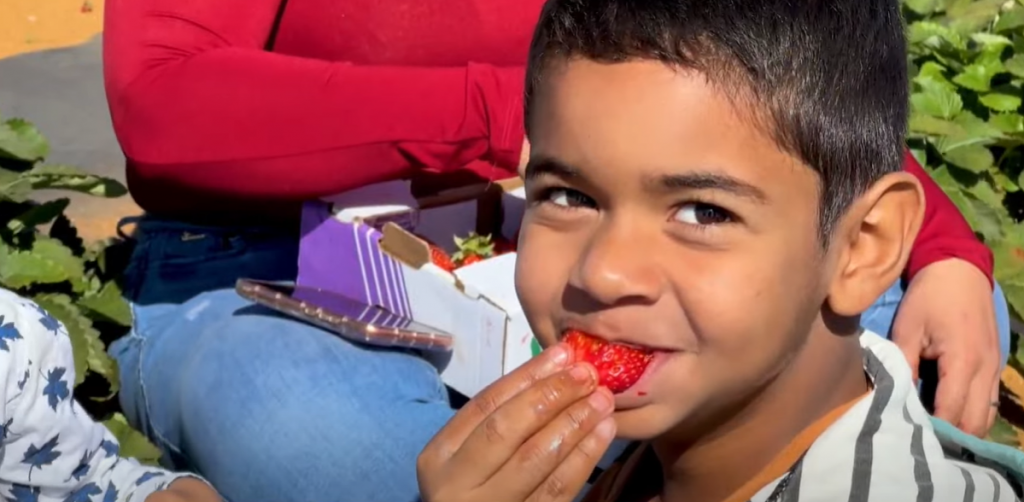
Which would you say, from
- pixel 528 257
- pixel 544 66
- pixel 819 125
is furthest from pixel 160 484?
pixel 819 125

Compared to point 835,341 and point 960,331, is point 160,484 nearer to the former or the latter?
point 835,341

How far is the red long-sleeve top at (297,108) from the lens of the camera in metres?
2.74

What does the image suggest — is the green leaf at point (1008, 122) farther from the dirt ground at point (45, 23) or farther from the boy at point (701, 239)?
the dirt ground at point (45, 23)

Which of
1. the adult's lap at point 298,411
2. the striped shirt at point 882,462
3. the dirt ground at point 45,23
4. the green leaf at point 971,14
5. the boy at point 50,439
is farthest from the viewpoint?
the dirt ground at point 45,23

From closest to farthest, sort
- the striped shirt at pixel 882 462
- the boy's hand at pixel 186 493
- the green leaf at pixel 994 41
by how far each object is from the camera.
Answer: the striped shirt at pixel 882 462 < the boy's hand at pixel 186 493 < the green leaf at pixel 994 41

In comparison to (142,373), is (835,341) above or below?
above

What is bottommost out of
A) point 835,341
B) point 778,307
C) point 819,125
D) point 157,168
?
point 157,168

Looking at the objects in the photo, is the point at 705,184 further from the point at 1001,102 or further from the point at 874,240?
the point at 1001,102

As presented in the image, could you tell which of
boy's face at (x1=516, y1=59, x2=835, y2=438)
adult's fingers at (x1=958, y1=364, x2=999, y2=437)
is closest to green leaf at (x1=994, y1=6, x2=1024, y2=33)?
adult's fingers at (x1=958, y1=364, x2=999, y2=437)

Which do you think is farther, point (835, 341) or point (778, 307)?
point (835, 341)

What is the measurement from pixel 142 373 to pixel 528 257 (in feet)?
A: 5.03

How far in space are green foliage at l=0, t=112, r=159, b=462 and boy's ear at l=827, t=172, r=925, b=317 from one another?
1843mm

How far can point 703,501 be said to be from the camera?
6.72 feet

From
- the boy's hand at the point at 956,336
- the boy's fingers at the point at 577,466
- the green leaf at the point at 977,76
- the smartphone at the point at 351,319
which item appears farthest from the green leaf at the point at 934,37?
the boy's fingers at the point at 577,466
